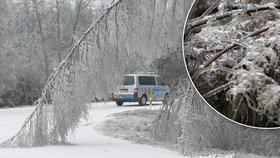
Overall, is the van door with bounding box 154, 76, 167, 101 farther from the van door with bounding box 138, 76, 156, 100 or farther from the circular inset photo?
the circular inset photo

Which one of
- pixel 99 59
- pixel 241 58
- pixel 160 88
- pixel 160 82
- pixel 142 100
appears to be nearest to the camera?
pixel 241 58

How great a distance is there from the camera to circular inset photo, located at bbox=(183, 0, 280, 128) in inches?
142

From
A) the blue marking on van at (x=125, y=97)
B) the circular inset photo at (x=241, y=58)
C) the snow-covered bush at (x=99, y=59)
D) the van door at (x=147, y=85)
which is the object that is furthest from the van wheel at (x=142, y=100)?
the circular inset photo at (x=241, y=58)

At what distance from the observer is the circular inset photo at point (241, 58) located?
3619mm

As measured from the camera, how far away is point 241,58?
12.1ft

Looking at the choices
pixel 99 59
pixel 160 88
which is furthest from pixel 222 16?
pixel 160 88

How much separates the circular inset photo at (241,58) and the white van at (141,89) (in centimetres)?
1513

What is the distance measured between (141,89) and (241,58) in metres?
16.3

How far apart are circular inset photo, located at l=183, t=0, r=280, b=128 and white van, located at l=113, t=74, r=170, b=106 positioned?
15134mm

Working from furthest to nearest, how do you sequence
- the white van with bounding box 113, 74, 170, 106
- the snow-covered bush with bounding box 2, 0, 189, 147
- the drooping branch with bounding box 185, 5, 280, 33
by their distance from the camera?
the white van with bounding box 113, 74, 170, 106 → the snow-covered bush with bounding box 2, 0, 189, 147 → the drooping branch with bounding box 185, 5, 280, 33

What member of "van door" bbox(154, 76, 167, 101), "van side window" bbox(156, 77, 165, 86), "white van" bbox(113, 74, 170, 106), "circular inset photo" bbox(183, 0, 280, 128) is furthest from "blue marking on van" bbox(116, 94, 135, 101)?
"circular inset photo" bbox(183, 0, 280, 128)

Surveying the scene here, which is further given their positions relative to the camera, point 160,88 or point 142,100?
point 160,88

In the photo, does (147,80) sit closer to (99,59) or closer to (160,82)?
(160,82)

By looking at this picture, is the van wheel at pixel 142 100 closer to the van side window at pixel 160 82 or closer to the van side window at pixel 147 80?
the van side window at pixel 147 80
